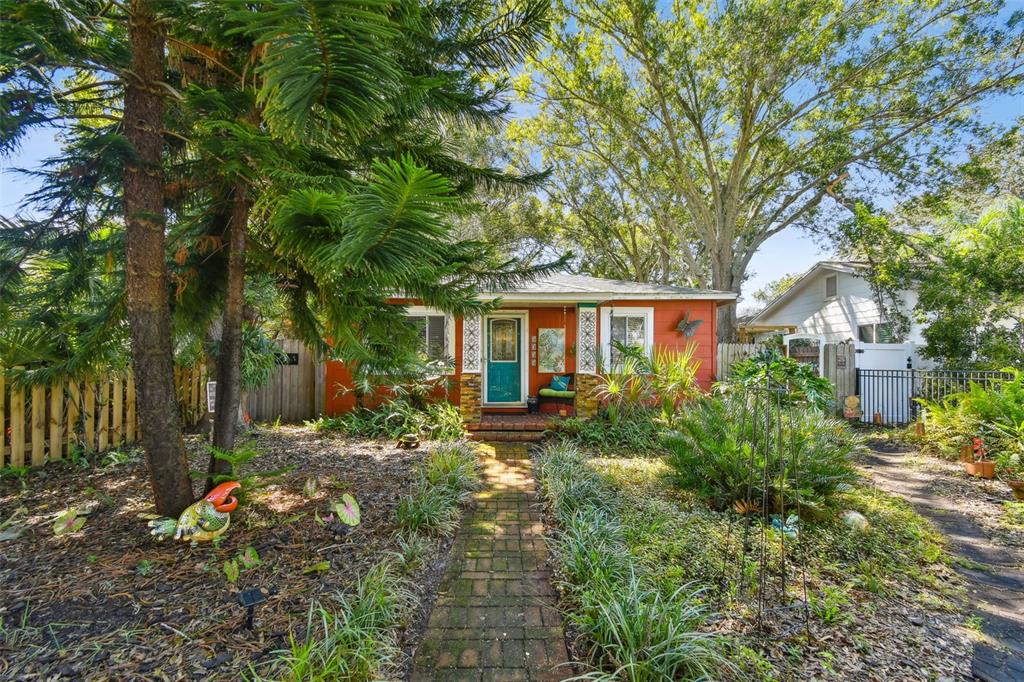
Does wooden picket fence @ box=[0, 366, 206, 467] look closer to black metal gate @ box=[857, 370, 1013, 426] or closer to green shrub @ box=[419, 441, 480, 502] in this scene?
green shrub @ box=[419, 441, 480, 502]

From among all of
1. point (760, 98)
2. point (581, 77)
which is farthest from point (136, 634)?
point (760, 98)

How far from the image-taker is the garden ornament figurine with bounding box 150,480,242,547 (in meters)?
2.82

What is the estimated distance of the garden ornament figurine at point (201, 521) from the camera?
2816 mm

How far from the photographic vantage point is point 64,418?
4918mm

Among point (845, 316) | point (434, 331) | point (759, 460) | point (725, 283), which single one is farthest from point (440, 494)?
point (845, 316)

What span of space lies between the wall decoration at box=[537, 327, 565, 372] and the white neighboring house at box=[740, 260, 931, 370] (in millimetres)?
6452

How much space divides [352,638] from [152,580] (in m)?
1.43

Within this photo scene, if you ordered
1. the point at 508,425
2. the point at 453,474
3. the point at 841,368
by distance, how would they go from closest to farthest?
the point at 453,474
the point at 508,425
the point at 841,368

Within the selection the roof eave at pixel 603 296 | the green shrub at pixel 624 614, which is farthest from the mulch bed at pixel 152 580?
the roof eave at pixel 603 296

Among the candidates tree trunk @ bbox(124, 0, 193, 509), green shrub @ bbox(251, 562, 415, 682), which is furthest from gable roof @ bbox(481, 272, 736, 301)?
green shrub @ bbox(251, 562, 415, 682)

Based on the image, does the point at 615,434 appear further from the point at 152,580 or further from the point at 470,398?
the point at 152,580

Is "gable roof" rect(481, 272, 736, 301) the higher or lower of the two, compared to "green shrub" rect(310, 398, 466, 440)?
higher

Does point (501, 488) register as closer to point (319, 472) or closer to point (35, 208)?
point (319, 472)

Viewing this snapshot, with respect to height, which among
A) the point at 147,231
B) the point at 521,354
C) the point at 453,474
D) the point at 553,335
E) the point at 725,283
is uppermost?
the point at 725,283
